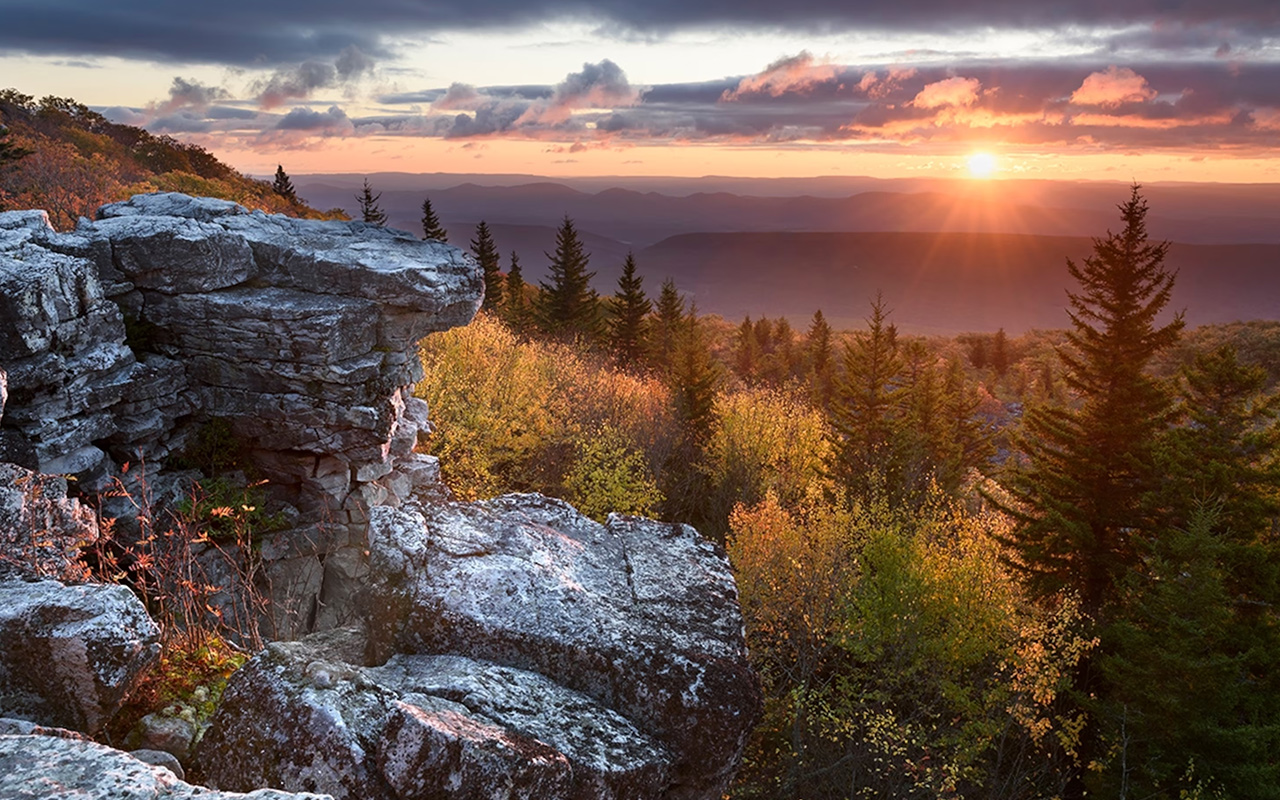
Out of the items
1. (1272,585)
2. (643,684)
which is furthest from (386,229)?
(1272,585)

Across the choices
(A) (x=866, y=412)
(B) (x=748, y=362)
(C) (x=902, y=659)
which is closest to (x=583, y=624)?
(C) (x=902, y=659)

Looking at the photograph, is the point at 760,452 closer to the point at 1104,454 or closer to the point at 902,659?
the point at 902,659

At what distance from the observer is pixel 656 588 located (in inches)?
393

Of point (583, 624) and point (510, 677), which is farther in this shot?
point (583, 624)

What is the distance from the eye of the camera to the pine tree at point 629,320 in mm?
Result: 61000

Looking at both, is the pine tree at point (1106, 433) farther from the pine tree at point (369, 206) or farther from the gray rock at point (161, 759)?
the pine tree at point (369, 206)

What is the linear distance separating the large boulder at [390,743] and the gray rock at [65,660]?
84 cm

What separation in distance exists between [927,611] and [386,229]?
2141cm

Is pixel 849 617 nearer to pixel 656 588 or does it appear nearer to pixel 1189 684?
pixel 1189 684

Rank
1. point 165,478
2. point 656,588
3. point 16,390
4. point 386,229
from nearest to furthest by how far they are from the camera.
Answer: point 656,588, point 16,390, point 165,478, point 386,229

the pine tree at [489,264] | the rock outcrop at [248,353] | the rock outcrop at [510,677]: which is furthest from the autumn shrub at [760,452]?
the pine tree at [489,264]

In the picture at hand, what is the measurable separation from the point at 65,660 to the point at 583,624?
15.9 ft

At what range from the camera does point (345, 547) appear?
73.7ft

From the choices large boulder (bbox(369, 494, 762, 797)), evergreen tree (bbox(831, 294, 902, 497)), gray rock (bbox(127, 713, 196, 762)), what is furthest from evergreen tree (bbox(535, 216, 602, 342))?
gray rock (bbox(127, 713, 196, 762))
